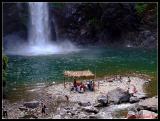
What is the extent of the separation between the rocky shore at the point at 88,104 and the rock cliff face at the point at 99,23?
31.2 metres

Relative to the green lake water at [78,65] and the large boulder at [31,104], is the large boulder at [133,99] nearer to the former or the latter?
the green lake water at [78,65]

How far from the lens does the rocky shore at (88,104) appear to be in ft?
93.1

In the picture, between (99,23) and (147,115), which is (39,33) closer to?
(99,23)

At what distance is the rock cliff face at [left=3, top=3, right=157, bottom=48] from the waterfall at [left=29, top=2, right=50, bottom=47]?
1.16 m

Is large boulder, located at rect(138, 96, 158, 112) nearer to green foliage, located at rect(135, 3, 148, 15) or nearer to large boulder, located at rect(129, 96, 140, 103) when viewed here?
large boulder, located at rect(129, 96, 140, 103)

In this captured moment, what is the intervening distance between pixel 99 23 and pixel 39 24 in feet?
35.5

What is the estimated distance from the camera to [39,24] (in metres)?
72.2

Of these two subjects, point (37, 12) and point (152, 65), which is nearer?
point (152, 65)

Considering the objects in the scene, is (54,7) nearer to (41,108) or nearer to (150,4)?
(150,4)

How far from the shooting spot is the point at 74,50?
64.9 metres

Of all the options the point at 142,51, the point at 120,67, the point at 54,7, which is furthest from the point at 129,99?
the point at 54,7

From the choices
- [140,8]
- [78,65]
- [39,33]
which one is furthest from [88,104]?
[39,33]

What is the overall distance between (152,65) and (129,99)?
1865cm

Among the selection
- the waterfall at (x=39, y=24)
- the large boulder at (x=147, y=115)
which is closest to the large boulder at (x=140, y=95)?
the large boulder at (x=147, y=115)
